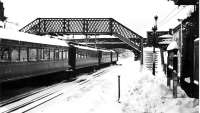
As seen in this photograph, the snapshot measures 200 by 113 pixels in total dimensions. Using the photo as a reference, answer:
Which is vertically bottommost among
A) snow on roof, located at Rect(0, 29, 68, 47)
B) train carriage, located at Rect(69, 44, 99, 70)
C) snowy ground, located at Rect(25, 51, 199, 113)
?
snowy ground, located at Rect(25, 51, 199, 113)

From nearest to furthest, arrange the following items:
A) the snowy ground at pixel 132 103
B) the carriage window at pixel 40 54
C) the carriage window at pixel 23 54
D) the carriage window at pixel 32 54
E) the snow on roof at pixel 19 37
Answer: the snowy ground at pixel 132 103, the snow on roof at pixel 19 37, the carriage window at pixel 23 54, the carriage window at pixel 32 54, the carriage window at pixel 40 54

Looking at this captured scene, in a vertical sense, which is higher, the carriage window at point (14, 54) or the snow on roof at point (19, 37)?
the snow on roof at point (19, 37)

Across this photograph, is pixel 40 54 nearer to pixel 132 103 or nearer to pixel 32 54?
pixel 32 54

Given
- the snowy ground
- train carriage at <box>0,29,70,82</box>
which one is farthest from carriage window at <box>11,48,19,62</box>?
the snowy ground

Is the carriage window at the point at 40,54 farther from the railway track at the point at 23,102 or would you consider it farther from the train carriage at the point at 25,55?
the railway track at the point at 23,102

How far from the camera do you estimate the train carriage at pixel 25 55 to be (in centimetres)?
1334

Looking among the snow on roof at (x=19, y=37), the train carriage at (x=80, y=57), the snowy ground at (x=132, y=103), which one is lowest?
the snowy ground at (x=132, y=103)

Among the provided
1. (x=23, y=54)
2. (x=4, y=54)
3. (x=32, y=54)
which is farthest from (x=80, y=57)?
(x=4, y=54)

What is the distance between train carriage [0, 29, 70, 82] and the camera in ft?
43.8

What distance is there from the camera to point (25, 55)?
1558 centimetres

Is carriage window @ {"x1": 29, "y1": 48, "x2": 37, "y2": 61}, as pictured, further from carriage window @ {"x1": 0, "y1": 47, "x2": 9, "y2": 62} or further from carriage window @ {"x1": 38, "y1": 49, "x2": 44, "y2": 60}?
carriage window @ {"x1": 0, "y1": 47, "x2": 9, "y2": 62}

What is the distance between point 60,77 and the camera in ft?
77.3

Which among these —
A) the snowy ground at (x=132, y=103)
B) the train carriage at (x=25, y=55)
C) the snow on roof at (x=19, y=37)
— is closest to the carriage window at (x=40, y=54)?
the train carriage at (x=25, y=55)

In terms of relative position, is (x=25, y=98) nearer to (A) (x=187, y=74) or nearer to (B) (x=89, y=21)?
(A) (x=187, y=74)
